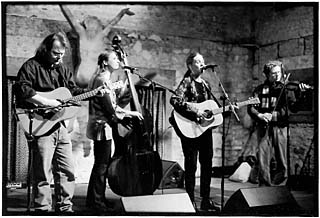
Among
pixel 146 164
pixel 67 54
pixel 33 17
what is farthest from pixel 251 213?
pixel 33 17

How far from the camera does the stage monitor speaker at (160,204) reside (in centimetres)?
352

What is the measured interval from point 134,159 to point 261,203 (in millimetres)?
988

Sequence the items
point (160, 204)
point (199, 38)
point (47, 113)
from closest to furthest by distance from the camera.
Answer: point (47, 113)
point (160, 204)
point (199, 38)

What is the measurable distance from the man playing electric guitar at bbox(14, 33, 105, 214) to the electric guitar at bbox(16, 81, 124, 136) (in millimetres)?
27

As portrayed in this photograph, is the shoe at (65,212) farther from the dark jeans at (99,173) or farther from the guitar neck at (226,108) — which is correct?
the guitar neck at (226,108)

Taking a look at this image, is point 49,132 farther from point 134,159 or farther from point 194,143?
point 194,143

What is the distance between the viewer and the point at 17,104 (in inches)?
137

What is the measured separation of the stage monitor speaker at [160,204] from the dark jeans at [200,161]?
0.08 m

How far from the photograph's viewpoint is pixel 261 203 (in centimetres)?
350

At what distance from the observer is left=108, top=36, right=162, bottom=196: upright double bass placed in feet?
A: 11.4

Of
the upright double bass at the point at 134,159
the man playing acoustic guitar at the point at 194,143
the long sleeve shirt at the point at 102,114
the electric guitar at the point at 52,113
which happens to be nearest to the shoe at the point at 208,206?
the man playing acoustic guitar at the point at 194,143

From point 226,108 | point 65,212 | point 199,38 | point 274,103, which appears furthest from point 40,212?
point 274,103

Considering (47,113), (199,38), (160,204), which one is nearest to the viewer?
(47,113)

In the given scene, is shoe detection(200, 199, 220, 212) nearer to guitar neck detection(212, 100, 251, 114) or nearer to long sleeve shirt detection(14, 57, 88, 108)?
guitar neck detection(212, 100, 251, 114)
